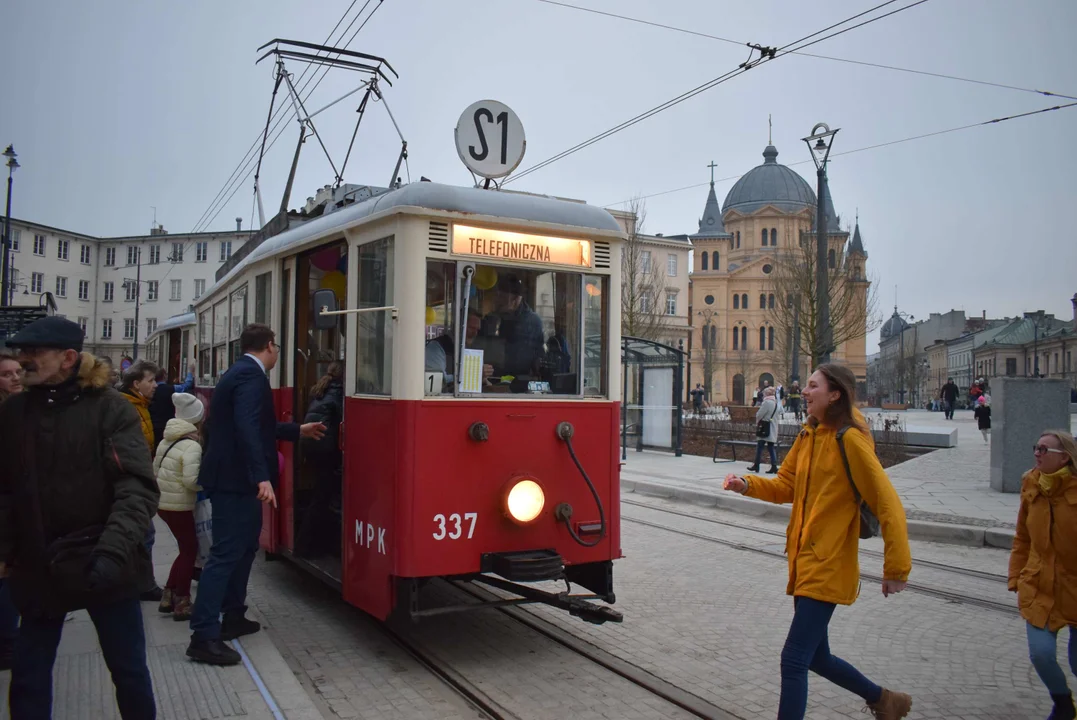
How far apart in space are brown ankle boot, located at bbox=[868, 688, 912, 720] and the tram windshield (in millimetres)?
2583

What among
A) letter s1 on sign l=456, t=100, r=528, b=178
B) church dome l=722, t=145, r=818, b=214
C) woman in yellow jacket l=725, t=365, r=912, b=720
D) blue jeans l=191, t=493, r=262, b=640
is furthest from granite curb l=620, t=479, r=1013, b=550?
church dome l=722, t=145, r=818, b=214

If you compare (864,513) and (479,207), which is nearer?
(864,513)

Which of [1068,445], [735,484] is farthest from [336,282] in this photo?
[1068,445]

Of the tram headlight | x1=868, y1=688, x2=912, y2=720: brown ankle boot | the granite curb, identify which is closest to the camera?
x1=868, y1=688, x2=912, y2=720: brown ankle boot

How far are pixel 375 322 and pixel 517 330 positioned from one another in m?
0.94

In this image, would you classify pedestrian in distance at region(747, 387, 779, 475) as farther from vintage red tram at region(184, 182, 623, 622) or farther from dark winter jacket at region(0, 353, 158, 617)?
dark winter jacket at region(0, 353, 158, 617)

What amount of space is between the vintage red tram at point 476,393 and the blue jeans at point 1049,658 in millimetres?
2378

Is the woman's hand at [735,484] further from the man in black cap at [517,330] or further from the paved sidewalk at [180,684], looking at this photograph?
the paved sidewalk at [180,684]

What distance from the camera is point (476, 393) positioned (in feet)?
18.2

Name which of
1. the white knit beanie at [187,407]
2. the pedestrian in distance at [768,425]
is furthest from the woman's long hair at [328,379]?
the pedestrian in distance at [768,425]

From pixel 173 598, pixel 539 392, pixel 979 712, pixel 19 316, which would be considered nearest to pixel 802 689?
pixel 979 712

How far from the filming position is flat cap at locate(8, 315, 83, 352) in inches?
138

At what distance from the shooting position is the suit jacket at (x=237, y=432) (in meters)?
5.54

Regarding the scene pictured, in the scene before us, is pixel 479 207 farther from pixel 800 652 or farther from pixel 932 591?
pixel 932 591
